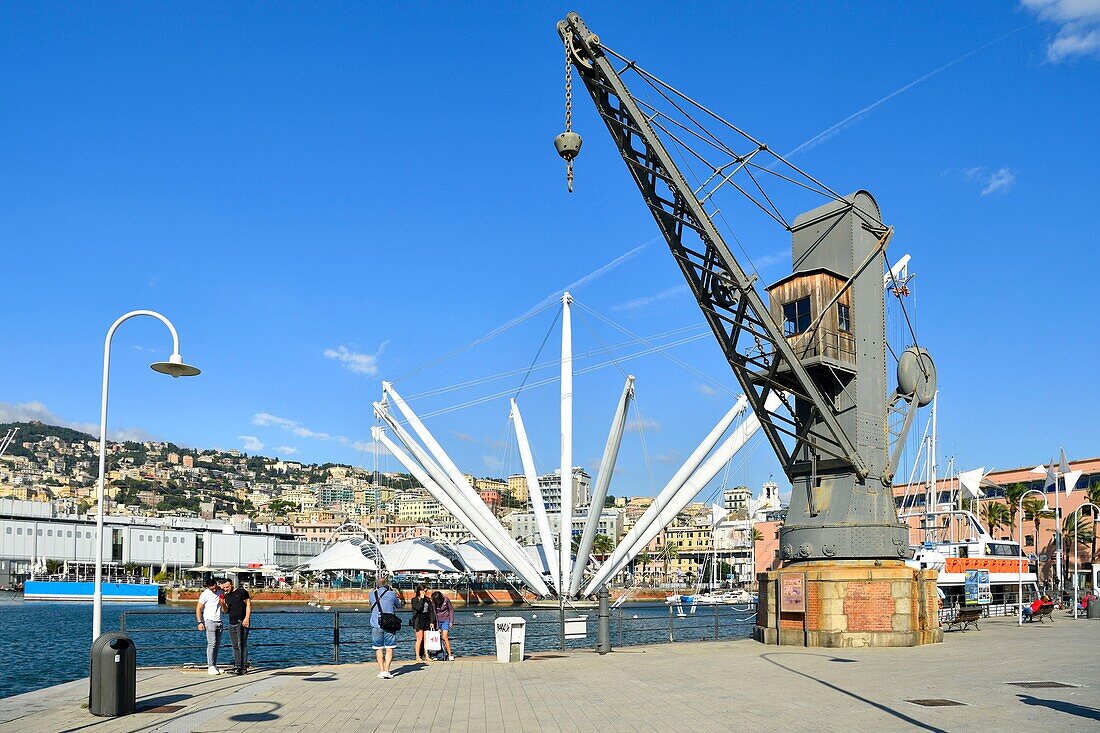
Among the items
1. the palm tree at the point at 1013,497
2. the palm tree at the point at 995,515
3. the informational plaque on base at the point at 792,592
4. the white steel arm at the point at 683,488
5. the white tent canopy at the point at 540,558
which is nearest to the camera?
the informational plaque on base at the point at 792,592

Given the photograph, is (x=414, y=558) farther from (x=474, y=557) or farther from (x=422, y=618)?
(x=422, y=618)

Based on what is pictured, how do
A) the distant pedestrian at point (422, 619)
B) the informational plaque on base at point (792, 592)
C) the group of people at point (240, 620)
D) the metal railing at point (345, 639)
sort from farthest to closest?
1. the informational plaque on base at point (792, 592)
2. the metal railing at point (345, 639)
3. the distant pedestrian at point (422, 619)
4. the group of people at point (240, 620)

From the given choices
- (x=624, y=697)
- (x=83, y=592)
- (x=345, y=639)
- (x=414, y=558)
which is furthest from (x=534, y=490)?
(x=83, y=592)

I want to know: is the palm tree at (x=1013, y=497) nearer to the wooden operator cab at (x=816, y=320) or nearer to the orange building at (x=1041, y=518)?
the orange building at (x=1041, y=518)

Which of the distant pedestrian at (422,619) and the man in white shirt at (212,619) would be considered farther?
the distant pedestrian at (422,619)

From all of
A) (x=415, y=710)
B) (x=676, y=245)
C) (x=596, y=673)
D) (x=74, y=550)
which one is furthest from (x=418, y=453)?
(x=74, y=550)

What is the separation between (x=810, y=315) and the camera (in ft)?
86.3

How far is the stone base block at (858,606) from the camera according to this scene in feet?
82.5

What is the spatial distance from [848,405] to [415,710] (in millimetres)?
16417

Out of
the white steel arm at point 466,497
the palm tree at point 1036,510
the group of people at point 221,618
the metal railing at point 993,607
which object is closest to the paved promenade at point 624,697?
the group of people at point 221,618

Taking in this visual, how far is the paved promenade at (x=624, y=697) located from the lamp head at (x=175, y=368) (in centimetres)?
509

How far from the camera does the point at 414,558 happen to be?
351 feet

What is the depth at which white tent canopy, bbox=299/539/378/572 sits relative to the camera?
350ft

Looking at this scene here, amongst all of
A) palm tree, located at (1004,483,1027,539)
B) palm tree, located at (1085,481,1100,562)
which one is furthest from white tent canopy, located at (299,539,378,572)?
palm tree, located at (1085,481,1100,562)
